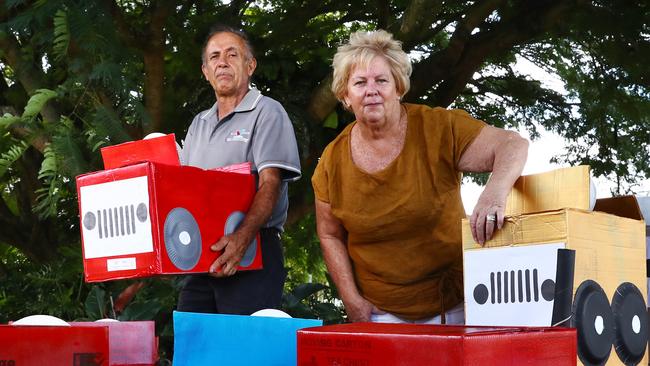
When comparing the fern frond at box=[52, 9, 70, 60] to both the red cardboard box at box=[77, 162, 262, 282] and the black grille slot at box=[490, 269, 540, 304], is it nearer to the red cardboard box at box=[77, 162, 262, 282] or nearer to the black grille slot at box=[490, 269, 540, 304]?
the red cardboard box at box=[77, 162, 262, 282]

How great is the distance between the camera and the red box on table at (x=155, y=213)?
245 centimetres

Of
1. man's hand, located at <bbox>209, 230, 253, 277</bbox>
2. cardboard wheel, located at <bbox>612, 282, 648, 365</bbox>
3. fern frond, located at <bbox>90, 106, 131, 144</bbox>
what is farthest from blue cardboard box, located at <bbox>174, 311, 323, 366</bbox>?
fern frond, located at <bbox>90, 106, 131, 144</bbox>

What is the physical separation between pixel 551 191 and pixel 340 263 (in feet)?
2.38

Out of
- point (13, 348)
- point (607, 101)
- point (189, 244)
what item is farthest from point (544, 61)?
point (13, 348)

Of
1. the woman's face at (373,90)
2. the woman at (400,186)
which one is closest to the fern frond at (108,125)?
the woman at (400,186)

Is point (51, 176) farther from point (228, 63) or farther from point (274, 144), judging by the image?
point (274, 144)

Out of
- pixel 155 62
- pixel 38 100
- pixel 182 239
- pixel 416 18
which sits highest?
pixel 416 18

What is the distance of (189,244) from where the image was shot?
2.53m

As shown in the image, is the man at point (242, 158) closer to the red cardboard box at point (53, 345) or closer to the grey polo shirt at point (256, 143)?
the grey polo shirt at point (256, 143)

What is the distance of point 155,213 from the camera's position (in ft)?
8.00

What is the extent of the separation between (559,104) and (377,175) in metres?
4.89

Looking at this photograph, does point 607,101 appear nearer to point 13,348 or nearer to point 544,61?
A: point 544,61

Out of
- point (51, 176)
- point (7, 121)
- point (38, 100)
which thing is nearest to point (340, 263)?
point (51, 176)

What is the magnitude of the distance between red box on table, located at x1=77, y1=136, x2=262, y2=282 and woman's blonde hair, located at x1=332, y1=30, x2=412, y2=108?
0.40m
